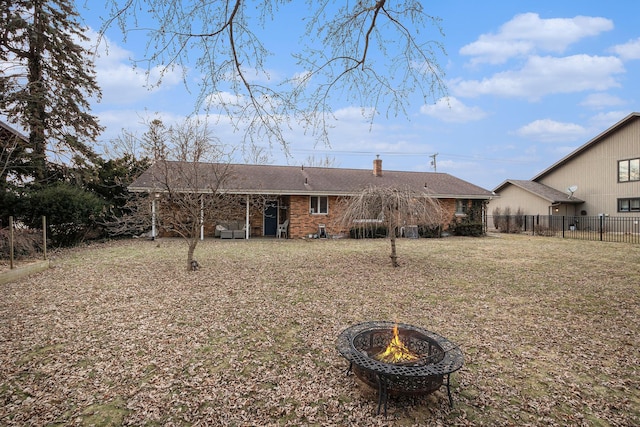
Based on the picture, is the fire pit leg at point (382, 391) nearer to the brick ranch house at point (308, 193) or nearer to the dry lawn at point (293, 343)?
the dry lawn at point (293, 343)

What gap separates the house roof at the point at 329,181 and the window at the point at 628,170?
9314 mm

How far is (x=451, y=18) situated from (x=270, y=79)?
7.91ft

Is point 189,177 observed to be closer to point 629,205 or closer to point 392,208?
point 392,208

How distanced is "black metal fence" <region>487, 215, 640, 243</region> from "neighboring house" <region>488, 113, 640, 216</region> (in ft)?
2.14

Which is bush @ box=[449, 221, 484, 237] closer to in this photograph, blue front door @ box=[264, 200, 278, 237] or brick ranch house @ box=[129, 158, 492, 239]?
brick ranch house @ box=[129, 158, 492, 239]

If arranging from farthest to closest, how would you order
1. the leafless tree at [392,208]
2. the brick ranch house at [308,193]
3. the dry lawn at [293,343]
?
the brick ranch house at [308,193] < the leafless tree at [392,208] < the dry lawn at [293,343]

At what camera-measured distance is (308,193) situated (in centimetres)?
1702

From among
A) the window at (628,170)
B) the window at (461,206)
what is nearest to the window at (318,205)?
the window at (461,206)

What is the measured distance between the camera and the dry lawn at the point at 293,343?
301 cm

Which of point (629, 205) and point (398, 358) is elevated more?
point (629, 205)

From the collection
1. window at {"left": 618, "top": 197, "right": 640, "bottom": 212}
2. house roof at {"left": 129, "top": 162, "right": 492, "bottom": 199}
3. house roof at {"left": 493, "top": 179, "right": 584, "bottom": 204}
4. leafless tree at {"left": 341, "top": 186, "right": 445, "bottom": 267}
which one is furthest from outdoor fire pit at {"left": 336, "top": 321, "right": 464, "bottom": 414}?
window at {"left": 618, "top": 197, "right": 640, "bottom": 212}

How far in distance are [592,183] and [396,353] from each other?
90.6 ft

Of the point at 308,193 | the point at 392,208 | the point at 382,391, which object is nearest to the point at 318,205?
the point at 308,193

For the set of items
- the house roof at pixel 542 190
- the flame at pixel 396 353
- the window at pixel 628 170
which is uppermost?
the window at pixel 628 170
